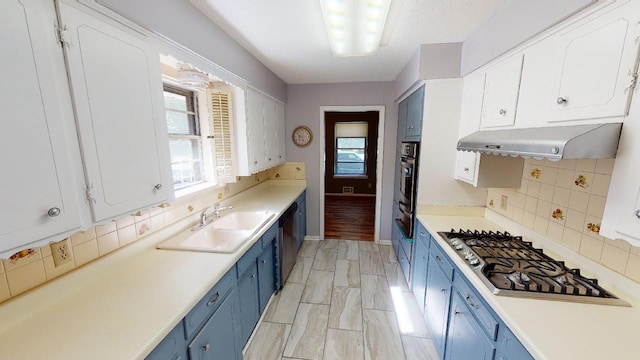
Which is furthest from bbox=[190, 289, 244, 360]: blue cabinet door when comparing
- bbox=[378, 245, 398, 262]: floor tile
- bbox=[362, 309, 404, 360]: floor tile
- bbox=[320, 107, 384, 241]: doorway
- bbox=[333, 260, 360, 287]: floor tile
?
bbox=[320, 107, 384, 241]: doorway

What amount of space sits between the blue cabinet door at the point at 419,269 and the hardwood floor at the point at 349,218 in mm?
1524

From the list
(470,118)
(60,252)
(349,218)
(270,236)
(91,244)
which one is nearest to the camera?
(60,252)

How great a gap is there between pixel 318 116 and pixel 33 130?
301 centimetres

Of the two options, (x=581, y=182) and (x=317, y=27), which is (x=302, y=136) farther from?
(x=581, y=182)

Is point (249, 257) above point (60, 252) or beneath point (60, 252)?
beneath

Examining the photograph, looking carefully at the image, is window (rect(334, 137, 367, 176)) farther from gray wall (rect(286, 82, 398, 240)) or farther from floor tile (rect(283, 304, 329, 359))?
floor tile (rect(283, 304, 329, 359))

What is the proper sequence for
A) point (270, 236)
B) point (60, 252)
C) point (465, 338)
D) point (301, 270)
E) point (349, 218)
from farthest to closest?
point (349, 218) < point (301, 270) < point (270, 236) < point (465, 338) < point (60, 252)

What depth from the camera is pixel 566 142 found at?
93 cm

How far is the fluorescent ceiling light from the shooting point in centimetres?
140

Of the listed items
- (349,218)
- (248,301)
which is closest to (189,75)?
(248,301)

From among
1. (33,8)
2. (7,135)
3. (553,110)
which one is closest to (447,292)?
(553,110)

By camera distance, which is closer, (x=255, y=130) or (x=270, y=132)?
(x=255, y=130)

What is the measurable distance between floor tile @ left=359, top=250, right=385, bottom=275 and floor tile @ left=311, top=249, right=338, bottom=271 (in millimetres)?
362

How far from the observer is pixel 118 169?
3.37 ft
